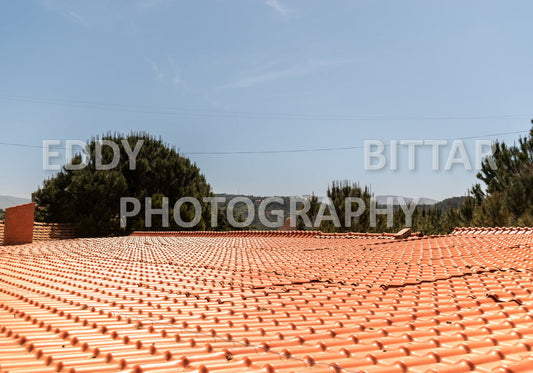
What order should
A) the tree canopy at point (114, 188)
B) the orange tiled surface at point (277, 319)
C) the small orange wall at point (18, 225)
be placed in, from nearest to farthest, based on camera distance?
the orange tiled surface at point (277, 319) < the small orange wall at point (18, 225) < the tree canopy at point (114, 188)

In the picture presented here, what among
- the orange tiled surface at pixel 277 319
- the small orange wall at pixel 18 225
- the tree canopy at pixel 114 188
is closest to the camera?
A: the orange tiled surface at pixel 277 319

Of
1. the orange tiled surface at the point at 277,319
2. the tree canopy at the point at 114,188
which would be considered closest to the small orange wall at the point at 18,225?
the orange tiled surface at the point at 277,319

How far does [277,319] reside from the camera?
370cm

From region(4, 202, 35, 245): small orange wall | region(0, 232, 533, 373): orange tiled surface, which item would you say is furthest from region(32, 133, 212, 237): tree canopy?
region(0, 232, 533, 373): orange tiled surface

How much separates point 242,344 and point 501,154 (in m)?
31.4

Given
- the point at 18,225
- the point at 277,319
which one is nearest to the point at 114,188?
the point at 18,225

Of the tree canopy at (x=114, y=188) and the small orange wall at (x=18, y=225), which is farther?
the tree canopy at (x=114, y=188)

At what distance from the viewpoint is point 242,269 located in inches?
294

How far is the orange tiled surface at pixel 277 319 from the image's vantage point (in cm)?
245

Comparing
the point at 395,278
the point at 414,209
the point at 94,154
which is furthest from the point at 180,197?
the point at 395,278

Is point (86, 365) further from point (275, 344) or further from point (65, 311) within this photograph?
point (65, 311)

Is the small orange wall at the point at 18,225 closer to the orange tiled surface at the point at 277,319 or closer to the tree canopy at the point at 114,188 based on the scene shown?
the orange tiled surface at the point at 277,319

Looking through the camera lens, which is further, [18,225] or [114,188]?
[114,188]

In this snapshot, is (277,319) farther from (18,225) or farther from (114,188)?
(114,188)
